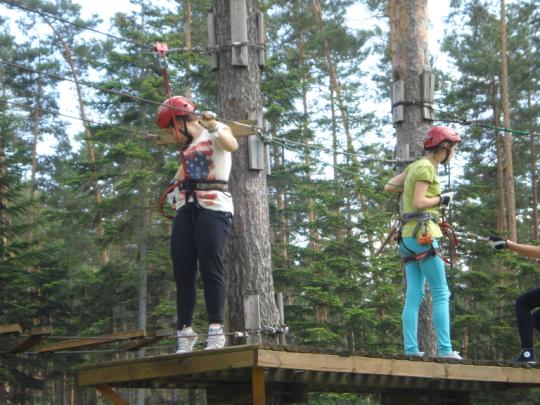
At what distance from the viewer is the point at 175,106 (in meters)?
6.86

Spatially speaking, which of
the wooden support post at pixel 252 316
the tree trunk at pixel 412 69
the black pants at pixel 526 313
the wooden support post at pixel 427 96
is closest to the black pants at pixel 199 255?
the wooden support post at pixel 252 316

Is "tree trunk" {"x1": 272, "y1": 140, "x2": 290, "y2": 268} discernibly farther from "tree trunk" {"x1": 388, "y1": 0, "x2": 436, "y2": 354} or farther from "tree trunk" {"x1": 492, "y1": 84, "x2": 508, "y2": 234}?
"tree trunk" {"x1": 388, "y1": 0, "x2": 436, "y2": 354}

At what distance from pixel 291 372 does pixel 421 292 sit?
1.37 m

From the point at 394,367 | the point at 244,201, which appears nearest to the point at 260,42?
the point at 244,201

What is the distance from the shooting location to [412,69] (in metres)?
10.8

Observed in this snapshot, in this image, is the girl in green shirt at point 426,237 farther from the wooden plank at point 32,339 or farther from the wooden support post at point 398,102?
the wooden support post at point 398,102

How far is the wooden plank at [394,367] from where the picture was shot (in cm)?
626

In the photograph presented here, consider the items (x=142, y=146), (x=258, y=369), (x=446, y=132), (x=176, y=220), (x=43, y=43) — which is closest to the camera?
(x=258, y=369)

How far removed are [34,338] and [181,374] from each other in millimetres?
1256

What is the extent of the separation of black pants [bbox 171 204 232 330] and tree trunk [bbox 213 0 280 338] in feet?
6.71

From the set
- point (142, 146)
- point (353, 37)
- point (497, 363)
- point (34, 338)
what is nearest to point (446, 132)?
point (497, 363)

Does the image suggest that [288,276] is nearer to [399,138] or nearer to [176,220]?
[399,138]

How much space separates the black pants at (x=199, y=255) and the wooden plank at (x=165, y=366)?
1.00 feet

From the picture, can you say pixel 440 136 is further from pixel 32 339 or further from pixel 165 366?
pixel 32 339
